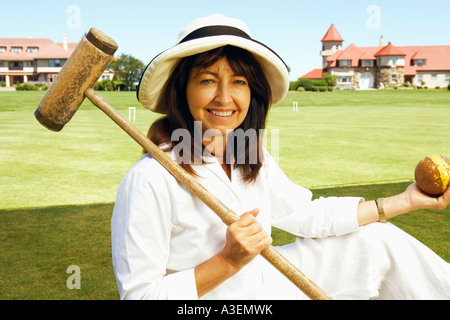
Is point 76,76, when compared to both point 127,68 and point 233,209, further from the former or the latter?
point 127,68

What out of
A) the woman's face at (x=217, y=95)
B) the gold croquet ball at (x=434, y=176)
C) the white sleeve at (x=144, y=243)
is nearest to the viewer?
the white sleeve at (x=144, y=243)

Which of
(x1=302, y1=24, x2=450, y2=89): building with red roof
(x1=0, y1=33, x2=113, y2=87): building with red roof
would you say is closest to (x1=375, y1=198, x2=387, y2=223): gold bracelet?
(x1=302, y1=24, x2=450, y2=89): building with red roof

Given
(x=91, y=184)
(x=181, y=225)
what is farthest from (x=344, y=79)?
(x=181, y=225)

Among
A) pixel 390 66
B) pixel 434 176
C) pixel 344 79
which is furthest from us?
pixel 344 79

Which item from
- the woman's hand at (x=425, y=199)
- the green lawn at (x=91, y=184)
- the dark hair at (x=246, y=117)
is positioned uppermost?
the dark hair at (x=246, y=117)

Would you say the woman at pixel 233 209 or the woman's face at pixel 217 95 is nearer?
the woman at pixel 233 209

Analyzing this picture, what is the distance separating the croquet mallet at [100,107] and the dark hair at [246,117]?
0.16 meters

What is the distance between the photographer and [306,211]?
2.68 m

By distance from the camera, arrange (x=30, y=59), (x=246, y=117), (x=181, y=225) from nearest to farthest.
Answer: (x=181, y=225) < (x=246, y=117) < (x=30, y=59)

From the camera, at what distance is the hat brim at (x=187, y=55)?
217 cm

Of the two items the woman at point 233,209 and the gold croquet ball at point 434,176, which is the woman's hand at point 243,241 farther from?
the gold croquet ball at point 434,176

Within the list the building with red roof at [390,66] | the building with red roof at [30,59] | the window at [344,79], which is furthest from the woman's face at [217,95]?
the window at [344,79]

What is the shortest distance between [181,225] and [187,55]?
0.79 m

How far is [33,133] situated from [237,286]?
12851 millimetres
